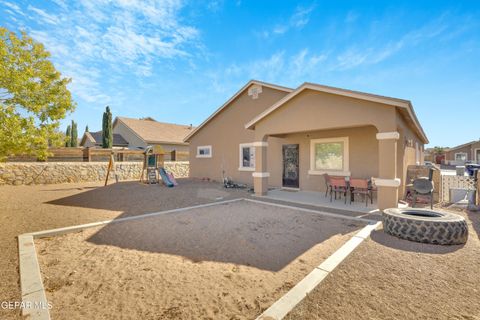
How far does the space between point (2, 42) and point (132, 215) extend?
5.62 metres

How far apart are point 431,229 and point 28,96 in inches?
412

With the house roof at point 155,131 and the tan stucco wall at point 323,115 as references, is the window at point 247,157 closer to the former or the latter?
the tan stucco wall at point 323,115

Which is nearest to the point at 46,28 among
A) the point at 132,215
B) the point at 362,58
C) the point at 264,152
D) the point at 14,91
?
the point at 14,91

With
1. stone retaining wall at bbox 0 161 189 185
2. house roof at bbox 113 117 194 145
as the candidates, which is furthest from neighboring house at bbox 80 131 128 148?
stone retaining wall at bbox 0 161 189 185

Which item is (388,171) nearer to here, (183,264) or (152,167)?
(183,264)

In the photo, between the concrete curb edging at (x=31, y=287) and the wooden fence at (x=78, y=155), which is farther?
the wooden fence at (x=78, y=155)

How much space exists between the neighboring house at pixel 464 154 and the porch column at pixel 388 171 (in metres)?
41.3

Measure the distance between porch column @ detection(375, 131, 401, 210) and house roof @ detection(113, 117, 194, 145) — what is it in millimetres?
18844

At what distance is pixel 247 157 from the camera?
13211 mm

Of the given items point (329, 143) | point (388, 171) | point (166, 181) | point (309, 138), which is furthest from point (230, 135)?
point (388, 171)

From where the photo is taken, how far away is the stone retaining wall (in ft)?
40.6

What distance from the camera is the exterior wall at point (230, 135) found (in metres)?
12.8

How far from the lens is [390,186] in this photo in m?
6.51

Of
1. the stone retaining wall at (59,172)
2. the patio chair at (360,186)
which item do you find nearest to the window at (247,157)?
the patio chair at (360,186)
